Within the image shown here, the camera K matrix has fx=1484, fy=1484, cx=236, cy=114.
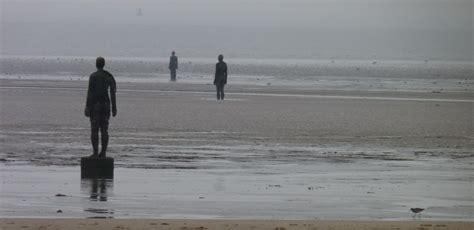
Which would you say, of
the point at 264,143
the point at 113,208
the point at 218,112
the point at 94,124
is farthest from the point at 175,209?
the point at 218,112

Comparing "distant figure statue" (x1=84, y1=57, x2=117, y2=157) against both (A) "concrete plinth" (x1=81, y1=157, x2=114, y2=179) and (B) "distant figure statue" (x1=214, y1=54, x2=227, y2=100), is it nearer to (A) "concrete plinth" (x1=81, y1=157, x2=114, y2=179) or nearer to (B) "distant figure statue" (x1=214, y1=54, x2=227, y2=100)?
(A) "concrete plinth" (x1=81, y1=157, x2=114, y2=179)

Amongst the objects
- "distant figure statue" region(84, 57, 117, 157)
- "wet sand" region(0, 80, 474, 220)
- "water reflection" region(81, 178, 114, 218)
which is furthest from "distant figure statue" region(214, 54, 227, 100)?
"water reflection" region(81, 178, 114, 218)

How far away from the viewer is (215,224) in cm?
1452

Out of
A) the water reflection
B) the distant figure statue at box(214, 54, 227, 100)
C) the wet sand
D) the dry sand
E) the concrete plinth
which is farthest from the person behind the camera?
the distant figure statue at box(214, 54, 227, 100)

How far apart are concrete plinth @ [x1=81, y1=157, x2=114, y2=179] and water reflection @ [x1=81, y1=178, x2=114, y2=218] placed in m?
0.20

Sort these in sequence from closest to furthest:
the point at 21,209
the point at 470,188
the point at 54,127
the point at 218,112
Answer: the point at 21,209 → the point at 470,188 → the point at 54,127 → the point at 218,112

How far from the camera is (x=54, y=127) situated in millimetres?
29219

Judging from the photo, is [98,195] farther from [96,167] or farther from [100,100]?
[100,100]

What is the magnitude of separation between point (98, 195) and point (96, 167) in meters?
1.97

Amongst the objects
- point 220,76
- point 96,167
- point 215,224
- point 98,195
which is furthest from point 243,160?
point 220,76

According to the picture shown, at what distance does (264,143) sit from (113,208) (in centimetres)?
1061

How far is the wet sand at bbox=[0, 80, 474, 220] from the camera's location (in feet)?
53.8

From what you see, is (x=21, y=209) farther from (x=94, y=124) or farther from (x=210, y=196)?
(x=94, y=124)

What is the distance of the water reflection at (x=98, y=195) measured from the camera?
611 inches
